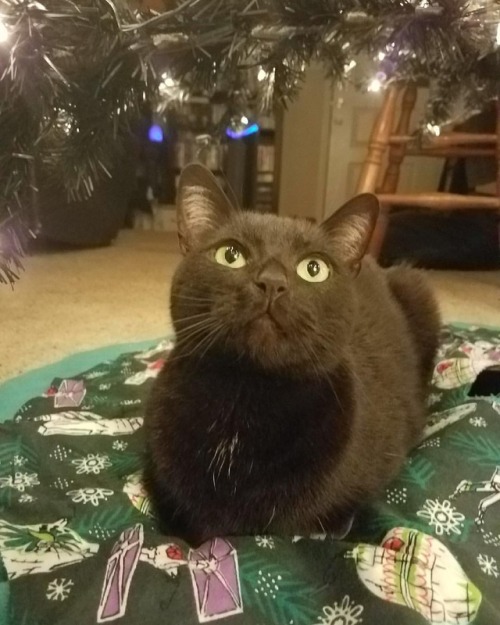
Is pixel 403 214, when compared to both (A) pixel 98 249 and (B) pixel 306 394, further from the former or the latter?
(B) pixel 306 394

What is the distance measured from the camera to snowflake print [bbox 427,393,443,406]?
3.43ft

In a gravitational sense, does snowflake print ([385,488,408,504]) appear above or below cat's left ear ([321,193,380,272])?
below

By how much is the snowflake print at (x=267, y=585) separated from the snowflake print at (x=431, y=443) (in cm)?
36

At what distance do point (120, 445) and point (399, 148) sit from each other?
1.49 meters

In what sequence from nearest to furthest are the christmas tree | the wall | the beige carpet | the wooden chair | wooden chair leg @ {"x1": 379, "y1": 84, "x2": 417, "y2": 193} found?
the christmas tree → the beige carpet → the wooden chair → wooden chair leg @ {"x1": 379, "y1": 84, "x2": 417, "y2": 193} → the wall

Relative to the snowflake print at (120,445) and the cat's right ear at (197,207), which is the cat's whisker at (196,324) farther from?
the snowflake print at (120,445)

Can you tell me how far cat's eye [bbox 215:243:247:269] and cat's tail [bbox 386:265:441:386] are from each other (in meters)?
0.49

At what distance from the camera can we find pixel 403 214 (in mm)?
2324

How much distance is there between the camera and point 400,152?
2.05 meters

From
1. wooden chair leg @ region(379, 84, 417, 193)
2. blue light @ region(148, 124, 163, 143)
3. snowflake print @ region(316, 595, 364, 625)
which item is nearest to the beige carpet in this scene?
wooden chair leg @ region(379, 84, 417, 193)

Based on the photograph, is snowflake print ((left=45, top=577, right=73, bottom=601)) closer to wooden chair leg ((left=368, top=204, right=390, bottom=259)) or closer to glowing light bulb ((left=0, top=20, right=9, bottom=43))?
glowing light bulb ((left=0, top=20, right=9, bottom=43))

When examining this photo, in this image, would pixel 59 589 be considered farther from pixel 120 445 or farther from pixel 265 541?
pixel 120 445

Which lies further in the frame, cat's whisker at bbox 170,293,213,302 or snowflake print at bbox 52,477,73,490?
snowflake print at bbox 52,477,73,490

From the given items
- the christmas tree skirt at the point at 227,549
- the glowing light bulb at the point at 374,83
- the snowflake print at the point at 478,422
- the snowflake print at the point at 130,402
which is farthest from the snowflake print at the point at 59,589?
the glowing light bulb at the point at 374,83
